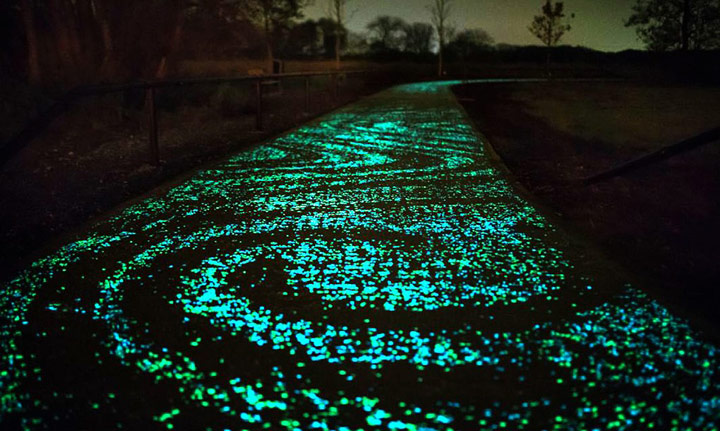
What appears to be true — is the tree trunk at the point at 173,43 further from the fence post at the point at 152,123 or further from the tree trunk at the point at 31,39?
the fence post at the point at 152,123

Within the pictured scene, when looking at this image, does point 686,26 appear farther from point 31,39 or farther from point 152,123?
point 152,123

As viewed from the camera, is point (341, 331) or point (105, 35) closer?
point (341, 331)

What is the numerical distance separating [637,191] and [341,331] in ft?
16.1

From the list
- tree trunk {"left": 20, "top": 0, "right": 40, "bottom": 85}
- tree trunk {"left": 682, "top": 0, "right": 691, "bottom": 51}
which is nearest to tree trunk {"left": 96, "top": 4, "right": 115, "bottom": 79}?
tree trunk {"left": 20, "top": 0, "right": 40, "bottom": 85}

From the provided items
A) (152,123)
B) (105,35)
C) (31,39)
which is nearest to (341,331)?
(152,123)

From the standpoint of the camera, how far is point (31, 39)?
50.9ft

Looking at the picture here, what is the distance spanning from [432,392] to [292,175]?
5.38 m

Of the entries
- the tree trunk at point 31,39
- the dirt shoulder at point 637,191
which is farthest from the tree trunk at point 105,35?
the dirt shoulder at point 637,191

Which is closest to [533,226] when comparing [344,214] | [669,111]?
[344,214]

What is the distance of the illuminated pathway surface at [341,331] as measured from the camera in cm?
248

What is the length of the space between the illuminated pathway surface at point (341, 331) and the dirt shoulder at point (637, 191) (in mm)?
387

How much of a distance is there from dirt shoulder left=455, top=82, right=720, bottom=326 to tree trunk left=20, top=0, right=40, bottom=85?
1124cm

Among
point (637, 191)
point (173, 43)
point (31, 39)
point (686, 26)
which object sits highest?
point (686, 26)

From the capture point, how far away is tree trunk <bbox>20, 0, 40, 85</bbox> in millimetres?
15547
